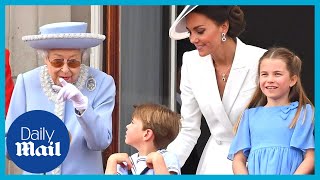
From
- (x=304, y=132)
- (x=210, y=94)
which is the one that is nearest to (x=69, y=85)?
(x=210, y=94)

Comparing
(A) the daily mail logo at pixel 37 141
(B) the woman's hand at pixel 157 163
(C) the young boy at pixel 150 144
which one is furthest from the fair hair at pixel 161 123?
(A) the daily mail logo at pixel 37 141

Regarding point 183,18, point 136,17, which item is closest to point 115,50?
point 136,17

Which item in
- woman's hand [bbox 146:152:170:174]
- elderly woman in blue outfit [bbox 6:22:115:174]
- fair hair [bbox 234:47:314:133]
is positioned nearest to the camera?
woman's hand [bbox 146:152:170:174]

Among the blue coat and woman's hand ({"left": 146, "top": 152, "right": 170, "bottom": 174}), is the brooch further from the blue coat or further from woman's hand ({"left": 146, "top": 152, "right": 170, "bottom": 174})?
woman's hand ({"left": 146, "top": 152, "right": 170, "bottom": 174})

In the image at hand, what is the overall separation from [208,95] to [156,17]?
1.93ft

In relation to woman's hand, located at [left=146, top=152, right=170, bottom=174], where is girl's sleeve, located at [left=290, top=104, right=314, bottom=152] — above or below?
above

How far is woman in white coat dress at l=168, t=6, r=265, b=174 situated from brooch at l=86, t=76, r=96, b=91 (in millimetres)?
495

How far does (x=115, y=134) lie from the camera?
6.04 metres

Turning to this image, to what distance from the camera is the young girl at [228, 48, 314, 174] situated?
542 centimetres

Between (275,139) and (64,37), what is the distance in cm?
118

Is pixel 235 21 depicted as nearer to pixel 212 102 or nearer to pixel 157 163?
pixel 212 102

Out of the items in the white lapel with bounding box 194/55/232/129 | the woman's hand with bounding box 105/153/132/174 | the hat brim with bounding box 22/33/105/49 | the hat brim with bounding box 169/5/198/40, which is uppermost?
the hat brim with bounding box 169/5/198/40

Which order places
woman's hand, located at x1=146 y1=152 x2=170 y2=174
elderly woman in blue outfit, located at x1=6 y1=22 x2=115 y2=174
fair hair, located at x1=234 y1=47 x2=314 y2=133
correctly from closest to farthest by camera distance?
woman's hand, located at x1=146 y1=152 x2=170 y2=174
fair hair, located at x1=234 y1=47 x2=314 y2=133
elderly woman in blue outfit, located at x1=6 y1=22 x2=115 y2=174

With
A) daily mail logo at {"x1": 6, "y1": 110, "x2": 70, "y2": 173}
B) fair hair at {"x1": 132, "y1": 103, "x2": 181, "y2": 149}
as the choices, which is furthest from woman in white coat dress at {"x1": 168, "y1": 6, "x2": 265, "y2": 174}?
daily mail logo at {"x1": 6, "y1": 110, "x2": 70, "y2": 173}
